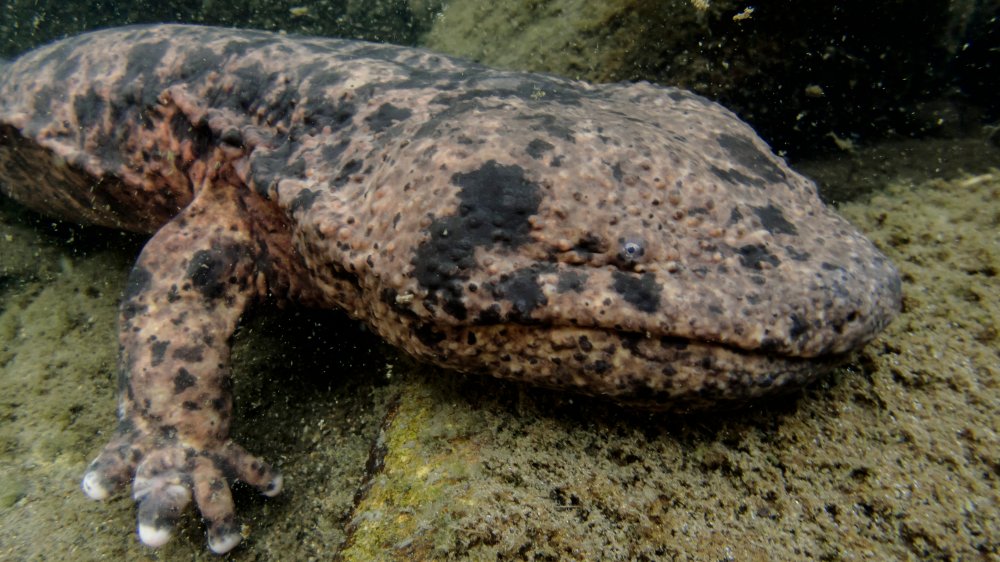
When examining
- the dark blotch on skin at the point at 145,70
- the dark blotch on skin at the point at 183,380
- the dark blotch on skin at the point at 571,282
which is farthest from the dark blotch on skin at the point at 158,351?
the dark blotch on skin at the point at 571,282

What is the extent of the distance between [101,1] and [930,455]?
9385 mm

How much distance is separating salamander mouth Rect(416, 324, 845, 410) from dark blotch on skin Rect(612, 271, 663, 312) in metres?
0.12

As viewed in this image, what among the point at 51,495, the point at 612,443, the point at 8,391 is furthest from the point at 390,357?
the point at 8,391

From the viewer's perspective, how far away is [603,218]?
83.3 inches

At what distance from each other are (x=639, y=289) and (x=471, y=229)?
2.28ft

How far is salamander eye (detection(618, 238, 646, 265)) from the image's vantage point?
2.06 metres

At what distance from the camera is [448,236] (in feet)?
6.72

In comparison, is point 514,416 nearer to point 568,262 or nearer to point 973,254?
point 568,262

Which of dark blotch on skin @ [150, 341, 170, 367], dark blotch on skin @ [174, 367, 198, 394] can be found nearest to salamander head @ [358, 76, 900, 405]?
dark blotch on skin @ [174, 367, 198, 394]

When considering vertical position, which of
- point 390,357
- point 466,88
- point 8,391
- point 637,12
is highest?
point 637,12

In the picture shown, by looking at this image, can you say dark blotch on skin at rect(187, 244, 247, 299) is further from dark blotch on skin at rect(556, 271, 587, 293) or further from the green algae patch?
dark blotch on skin at rect(556, 271, 587, 293)

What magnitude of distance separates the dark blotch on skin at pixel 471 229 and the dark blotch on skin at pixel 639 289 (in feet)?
1.33

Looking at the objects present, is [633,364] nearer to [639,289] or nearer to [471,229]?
[639,289]

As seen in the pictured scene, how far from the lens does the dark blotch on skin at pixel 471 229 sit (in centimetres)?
202
